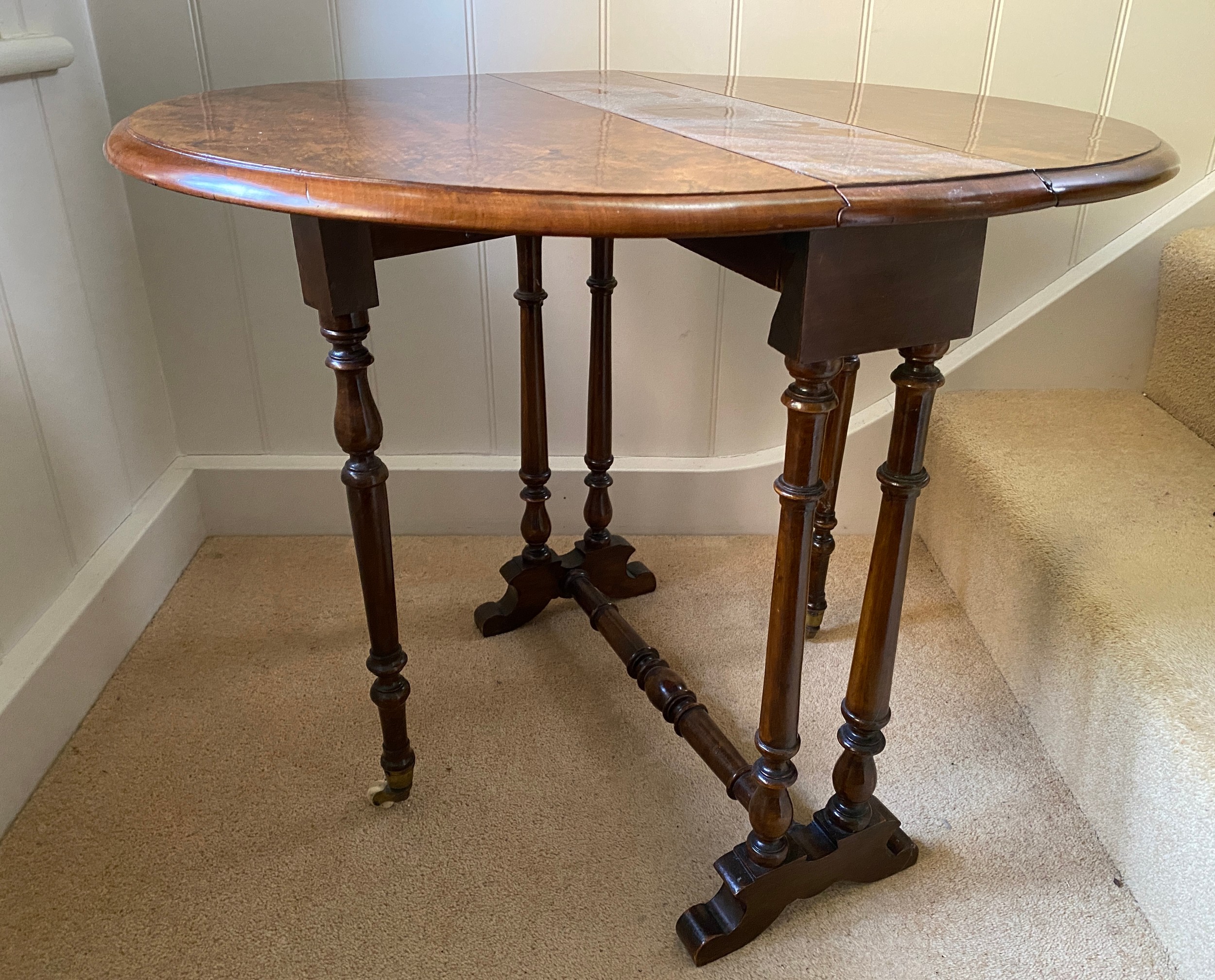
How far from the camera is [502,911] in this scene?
3.19ft

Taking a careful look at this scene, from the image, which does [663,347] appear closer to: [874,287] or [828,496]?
[828,496]

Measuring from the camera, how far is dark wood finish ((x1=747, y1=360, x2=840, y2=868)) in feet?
2.38

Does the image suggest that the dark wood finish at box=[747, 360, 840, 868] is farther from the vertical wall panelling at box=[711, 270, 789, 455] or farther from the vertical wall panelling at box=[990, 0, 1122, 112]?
the vertical wall panelling at box=[990, 0, 1122, 112]

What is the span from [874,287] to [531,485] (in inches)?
29.7

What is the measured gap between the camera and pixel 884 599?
2.99ft

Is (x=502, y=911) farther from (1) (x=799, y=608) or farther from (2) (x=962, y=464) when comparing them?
(2) (x=962, y=464)

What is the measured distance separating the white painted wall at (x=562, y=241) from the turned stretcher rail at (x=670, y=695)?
0.39 m

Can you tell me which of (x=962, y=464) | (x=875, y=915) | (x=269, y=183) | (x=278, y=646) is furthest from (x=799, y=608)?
(x=278, y=646)

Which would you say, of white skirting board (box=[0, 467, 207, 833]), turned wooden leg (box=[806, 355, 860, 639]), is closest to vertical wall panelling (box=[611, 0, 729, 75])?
turned wooden leg (box=[806, 355, 860, 639])

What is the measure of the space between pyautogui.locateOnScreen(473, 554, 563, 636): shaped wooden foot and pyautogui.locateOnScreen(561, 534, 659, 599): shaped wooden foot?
0.03 meters

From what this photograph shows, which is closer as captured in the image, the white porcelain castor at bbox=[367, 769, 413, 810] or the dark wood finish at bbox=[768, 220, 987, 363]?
the dark wood finish at bbox=[768, 220, 987, 363]

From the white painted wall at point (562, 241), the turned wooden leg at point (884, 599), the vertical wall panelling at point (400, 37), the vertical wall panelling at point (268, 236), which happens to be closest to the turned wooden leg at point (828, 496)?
the turned wooden leg at point (884, 599)

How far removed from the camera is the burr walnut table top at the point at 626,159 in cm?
59

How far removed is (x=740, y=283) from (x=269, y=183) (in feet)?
3.16
